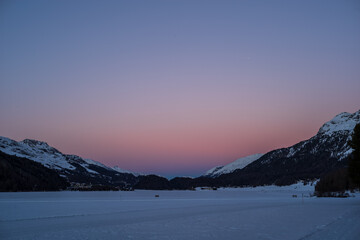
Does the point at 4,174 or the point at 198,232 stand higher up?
the point at 4,174

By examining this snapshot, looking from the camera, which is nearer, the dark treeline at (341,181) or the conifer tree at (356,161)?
the conifer tree at (356,161)

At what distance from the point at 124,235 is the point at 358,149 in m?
42.6

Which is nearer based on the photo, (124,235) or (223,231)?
(124,235)

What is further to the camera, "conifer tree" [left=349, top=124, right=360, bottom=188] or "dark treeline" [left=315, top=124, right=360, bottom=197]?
"dark treeline" [left=315, top=124, right=360, bottom=197]

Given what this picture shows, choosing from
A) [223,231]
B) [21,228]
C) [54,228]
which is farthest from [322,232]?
[21,228]

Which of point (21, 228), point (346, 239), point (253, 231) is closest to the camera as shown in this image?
point (346, 239)

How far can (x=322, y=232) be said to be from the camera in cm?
2175

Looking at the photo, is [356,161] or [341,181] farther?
[341,181]

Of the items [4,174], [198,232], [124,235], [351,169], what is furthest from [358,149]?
[4,174]

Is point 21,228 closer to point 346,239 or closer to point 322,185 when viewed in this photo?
point 346,239

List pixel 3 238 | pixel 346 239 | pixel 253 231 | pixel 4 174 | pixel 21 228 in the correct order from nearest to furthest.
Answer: pixel 346 239 → pixel 3 238 → pixel 253 231 → pixel 21 228 → pixel 4 174

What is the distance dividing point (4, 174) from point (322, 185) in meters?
164

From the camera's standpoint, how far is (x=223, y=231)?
76.5 feet

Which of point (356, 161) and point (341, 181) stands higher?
point (341, 181)
